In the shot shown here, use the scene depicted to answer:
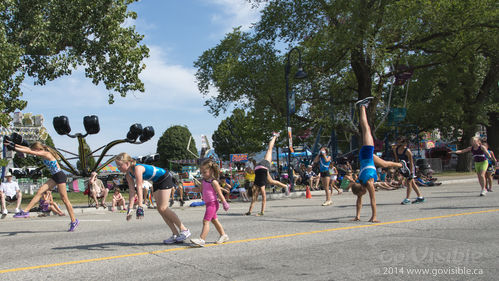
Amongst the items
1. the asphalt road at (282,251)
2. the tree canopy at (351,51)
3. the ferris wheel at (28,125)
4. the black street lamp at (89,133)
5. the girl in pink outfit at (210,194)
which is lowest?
the asphalt road at (282,251)

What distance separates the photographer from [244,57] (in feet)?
97.1

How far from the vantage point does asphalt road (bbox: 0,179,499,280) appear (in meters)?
5.02

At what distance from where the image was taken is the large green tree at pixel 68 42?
19.7m

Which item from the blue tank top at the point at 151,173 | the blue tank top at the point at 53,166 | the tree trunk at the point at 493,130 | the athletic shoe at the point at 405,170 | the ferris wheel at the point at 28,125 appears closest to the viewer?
the blue tank top at the point at 151,173

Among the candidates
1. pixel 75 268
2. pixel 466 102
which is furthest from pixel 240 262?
pixel 466 102

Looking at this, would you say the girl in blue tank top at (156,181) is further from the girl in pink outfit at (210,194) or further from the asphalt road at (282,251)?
the girl in pink outfit at (210,194)

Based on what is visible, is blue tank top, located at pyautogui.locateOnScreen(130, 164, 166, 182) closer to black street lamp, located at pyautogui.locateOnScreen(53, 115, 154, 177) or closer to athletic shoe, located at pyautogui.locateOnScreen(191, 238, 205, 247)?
athletic shoe, located at pyautogui.locateOnScreen(191, 238, 205, 247)

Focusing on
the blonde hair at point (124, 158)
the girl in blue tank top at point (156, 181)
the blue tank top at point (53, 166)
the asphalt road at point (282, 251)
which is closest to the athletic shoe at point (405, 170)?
the asphalt road at point (282, 251)

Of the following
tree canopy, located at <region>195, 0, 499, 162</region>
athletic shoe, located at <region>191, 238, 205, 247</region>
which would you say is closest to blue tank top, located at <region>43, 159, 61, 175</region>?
athletic shoe, located at <region>191, 238, 205, 247</region>

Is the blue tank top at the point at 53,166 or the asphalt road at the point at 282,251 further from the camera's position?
the blue tank top at the point at 53,166

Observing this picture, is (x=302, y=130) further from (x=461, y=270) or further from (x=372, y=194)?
(x=461, y=270)

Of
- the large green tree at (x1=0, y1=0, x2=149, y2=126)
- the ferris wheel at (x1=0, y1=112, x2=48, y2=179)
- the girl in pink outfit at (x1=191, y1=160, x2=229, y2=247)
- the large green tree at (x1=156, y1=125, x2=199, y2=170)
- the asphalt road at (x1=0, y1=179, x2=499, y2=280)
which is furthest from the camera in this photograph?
the large green tree at (x1=156, y1=125, x2=199, y2=170)

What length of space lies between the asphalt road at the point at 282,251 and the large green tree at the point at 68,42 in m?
12.9

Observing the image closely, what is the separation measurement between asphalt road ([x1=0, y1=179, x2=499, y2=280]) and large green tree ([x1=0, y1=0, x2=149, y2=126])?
12.9 meters
